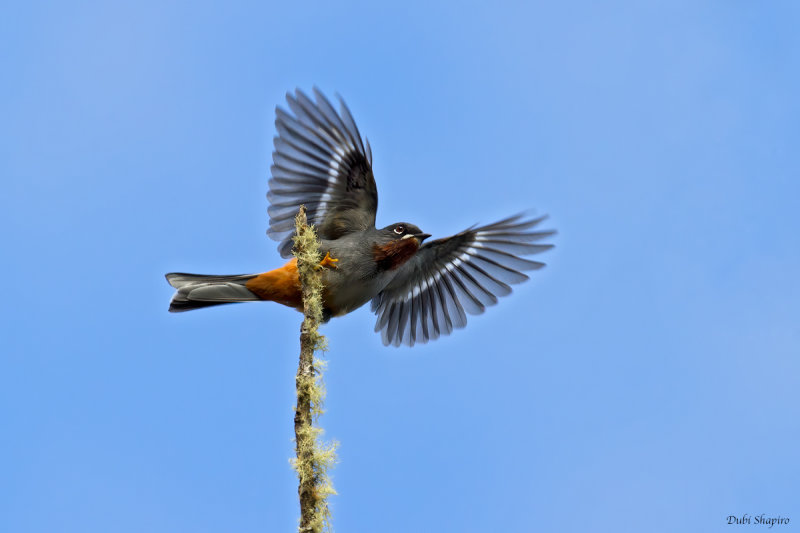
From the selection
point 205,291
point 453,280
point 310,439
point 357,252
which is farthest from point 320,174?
point 310,439

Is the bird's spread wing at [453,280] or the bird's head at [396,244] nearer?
the bird's head at [396,244]

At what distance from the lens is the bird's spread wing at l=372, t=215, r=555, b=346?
721 cm

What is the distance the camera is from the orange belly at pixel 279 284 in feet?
20.5

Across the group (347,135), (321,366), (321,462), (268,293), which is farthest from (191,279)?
(321,462)

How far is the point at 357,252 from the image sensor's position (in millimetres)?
6355

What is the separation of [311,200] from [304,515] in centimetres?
327

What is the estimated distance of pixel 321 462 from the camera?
13.4 feet

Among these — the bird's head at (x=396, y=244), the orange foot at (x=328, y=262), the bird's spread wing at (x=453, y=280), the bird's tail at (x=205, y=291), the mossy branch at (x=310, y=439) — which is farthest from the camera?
the bird's spread wing at (x=453, y=280)

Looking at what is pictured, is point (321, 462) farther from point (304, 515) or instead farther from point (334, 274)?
point (334, 274)

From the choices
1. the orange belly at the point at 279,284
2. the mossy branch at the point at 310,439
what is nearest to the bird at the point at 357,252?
the orange belly at the point at 279,284

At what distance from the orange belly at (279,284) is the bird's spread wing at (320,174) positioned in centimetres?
48

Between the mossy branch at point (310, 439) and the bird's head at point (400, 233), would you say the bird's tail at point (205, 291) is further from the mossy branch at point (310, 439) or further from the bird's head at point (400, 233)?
the mossy branch at point (310, 439)

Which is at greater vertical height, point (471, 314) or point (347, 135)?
point (347, 135)

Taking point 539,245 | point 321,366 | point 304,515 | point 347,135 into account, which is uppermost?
point 347,135
